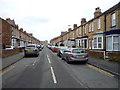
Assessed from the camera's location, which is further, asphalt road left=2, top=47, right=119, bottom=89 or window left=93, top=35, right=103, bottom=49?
window left=93, top=35, right=103, bottom=49

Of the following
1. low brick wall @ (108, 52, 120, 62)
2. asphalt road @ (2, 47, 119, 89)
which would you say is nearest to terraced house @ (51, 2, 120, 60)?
low brick wall @ (108, 52, 120, 62)

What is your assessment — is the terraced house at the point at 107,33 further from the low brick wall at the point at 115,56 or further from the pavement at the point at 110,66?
the pavement at the point at 110,66

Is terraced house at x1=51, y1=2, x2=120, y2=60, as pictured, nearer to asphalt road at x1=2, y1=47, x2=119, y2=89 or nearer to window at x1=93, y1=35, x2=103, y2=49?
window at x1=93, y1=35, x2=103, y2=49

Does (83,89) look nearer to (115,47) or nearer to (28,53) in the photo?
(115,47)

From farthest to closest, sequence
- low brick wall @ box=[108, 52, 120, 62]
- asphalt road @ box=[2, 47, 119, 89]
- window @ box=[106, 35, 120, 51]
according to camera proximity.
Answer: window @ box=[106, 35, 120, 51] < low brick wall @ box=[108, 52, 120, 62] < asphalt road @ box=[2, 47, 119, 89]

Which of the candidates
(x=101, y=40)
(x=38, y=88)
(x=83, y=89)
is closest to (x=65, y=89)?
(x=83, y=89)

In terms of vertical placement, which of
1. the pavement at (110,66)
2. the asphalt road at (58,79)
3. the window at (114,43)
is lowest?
the asphalt road at (58,79)

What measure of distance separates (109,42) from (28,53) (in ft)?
39.5

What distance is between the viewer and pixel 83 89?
15.4 feet

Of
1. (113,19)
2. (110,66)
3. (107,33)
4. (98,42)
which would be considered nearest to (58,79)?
(110,66)

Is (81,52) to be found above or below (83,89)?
above

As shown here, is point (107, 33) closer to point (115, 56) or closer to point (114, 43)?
point (114, 43)

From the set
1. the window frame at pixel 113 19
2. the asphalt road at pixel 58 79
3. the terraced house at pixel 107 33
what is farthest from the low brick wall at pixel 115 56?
the window frame at pixel 113 19

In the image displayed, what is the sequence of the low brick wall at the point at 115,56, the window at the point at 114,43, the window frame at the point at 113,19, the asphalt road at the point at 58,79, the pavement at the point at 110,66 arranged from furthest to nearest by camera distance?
the window frame at the point at 113,19 < the window at the point at 114,43 < the low brick wall at the point at 115,56 < the pavement at the point at 110,66 < the asphalt road at the point at 58,79
